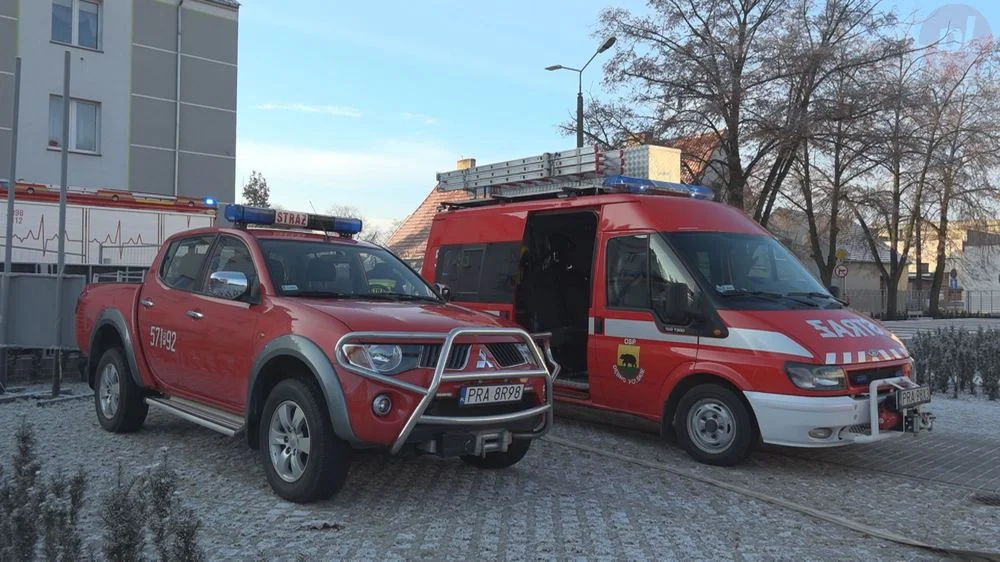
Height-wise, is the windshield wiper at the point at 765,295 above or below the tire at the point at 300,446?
above

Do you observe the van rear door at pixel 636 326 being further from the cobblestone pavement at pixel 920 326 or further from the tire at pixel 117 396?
the cobblestone pavement at pixel 920 326

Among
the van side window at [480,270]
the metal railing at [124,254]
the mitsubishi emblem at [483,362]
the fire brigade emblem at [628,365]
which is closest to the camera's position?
the mitsubishi emblem at [483,362]

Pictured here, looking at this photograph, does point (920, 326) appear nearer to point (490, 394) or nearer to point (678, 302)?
point (678, 302)

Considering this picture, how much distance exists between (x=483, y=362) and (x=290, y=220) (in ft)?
8.15

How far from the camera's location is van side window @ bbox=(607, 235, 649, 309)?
7715mm

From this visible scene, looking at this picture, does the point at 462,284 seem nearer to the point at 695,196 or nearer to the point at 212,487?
the point at 695,196

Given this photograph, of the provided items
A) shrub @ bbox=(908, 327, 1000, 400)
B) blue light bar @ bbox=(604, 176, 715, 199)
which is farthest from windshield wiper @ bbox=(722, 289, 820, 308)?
shrub @ bbox=(908, 327, 1000, 400)

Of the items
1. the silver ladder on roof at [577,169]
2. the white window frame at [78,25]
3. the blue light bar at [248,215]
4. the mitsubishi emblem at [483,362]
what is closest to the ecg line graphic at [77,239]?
the silver ladder on roof at [577,169]

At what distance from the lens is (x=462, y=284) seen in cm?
992

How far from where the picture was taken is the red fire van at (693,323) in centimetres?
656

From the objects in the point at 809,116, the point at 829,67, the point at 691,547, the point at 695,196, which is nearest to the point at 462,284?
the point at 695,196

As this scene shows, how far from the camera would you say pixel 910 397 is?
22.6 ft

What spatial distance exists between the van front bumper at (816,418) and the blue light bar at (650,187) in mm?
2516

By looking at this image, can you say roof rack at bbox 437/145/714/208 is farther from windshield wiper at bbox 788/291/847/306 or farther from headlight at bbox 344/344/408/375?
headlight at bbox 344/344/408/375
